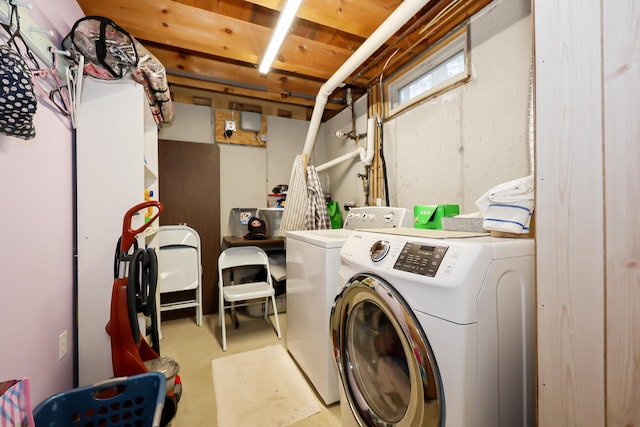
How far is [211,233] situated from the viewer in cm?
304

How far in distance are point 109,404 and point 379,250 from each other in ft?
4.47

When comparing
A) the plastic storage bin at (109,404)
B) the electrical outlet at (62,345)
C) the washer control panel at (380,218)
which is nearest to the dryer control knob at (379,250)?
the washer control panel at (380,218)

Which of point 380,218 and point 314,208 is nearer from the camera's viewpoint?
point 380,218

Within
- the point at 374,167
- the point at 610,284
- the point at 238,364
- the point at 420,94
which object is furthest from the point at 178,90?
the point at 610,284

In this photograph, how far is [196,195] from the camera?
298 centimetres

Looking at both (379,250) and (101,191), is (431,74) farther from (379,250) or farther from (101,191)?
(101,191)

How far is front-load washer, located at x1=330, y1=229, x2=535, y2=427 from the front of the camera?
78 cm

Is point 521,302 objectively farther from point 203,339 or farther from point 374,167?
point 203,339

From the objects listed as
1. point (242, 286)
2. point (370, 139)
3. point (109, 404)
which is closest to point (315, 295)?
point (109, 404)

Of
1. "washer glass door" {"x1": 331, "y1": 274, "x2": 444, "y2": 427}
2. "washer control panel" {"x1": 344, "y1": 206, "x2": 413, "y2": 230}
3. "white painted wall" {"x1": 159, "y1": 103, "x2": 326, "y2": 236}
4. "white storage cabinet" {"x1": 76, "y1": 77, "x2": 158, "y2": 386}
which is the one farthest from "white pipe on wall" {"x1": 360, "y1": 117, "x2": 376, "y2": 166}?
"white storage cabinet" {"x1": 76, "y1": 77, "x2": 158, "y2": 386}

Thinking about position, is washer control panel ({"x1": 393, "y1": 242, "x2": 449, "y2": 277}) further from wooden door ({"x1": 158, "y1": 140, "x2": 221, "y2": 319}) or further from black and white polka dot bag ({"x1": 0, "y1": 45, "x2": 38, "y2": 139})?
wooden door ({"x1": 158, "y1": 140, "x2": 221, "y2": 319})

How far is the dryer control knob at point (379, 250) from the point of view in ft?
3.43

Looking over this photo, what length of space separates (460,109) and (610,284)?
1532mm

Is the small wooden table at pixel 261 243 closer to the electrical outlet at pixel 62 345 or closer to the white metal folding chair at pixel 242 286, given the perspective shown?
the white metal folding chair at pixel 242 286
